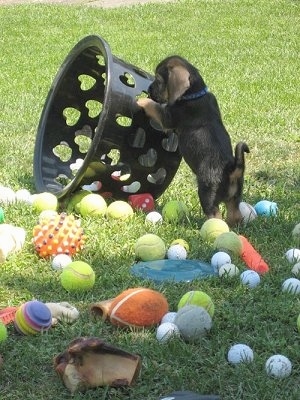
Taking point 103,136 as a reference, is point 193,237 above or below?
below

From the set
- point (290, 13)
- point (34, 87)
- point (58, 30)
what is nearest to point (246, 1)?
point (290, 13)

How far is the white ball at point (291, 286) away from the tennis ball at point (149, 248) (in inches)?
29.1

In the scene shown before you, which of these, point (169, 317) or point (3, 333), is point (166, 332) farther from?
point (3, 333)

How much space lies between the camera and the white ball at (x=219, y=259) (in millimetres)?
4160

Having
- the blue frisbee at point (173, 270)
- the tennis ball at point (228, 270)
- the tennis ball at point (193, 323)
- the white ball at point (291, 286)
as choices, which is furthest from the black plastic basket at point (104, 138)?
the tennis ball at point (193, 323)

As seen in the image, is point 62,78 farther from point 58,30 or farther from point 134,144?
point 58,30

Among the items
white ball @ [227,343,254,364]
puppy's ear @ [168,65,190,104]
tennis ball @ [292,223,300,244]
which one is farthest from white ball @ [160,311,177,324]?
A: puppy's ear @ [168,65,190,104]

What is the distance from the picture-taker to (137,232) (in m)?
4.75

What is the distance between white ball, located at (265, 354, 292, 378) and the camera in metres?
3.13

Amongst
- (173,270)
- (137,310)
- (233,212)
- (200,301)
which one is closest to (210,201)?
(233,212)

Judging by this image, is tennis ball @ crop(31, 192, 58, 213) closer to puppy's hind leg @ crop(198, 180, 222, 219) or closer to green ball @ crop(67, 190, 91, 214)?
green ball @ crop(67, 190, 91, 214)

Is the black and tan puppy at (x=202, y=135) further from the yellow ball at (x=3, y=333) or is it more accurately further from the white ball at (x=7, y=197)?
the yellow ball at (x=3, y=333)

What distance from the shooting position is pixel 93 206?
5000 millimetres

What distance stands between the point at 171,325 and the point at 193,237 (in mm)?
1320
